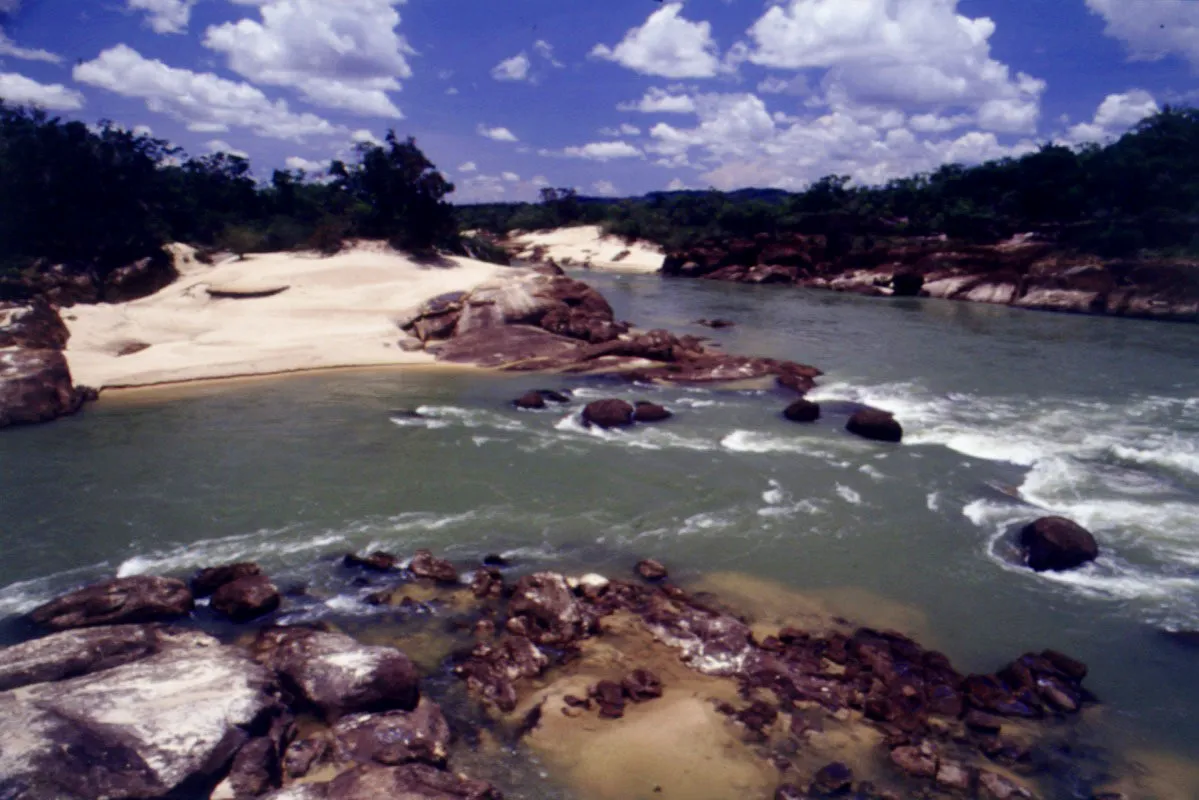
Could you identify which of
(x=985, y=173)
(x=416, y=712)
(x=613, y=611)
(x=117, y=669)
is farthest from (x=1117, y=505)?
(x=985, y=173)

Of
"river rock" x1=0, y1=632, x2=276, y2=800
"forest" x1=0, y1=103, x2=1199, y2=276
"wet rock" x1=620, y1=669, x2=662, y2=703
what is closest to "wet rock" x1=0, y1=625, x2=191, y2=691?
"river rock" x1=0, y1=632, x2=276, y2=800

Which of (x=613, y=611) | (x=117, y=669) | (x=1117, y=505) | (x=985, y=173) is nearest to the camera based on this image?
(x=117, y=669)

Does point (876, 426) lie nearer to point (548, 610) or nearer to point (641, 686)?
point (548, 610)

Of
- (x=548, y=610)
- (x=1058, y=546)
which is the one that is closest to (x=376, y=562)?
(x=548, y=610)

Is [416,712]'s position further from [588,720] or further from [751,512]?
[751,512]

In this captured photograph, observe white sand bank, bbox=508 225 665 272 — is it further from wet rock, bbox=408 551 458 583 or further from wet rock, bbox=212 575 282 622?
wet rock, bbox=212 575 282 622

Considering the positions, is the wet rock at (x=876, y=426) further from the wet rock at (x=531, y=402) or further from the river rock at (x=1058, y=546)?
the wet rock at (x=531, y=402)

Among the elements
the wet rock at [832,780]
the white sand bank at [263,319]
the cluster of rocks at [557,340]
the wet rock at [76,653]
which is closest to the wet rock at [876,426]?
the cluster of rocks at [557,340]
